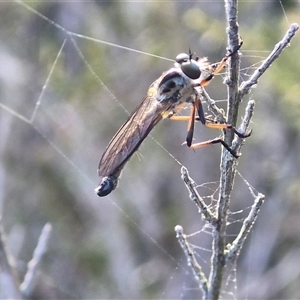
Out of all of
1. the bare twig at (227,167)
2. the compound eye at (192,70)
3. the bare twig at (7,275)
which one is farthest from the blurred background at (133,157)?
the bare twig at (227,167)

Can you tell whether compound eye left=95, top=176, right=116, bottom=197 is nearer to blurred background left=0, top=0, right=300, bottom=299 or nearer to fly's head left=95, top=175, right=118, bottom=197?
fly's head left=95, top=175, right=118, bottom=197

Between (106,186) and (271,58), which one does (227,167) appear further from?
(106,186)

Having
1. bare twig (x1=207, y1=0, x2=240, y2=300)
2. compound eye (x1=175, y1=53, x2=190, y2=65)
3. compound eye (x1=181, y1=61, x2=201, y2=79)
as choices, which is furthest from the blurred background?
bare twig (x1=207, y1=0, x2=240, y2=300)

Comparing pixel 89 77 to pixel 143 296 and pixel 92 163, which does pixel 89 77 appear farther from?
pixel 143 296

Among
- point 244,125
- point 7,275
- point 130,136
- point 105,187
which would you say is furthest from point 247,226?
point 7,275

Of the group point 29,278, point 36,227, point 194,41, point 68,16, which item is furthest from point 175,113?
point 36,227

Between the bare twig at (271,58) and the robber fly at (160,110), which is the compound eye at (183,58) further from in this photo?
the bare twig at (271,58)
